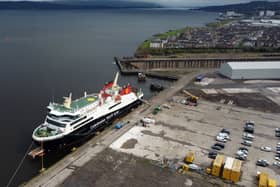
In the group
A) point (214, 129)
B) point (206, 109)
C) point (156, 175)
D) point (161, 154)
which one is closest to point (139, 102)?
point (206, 109)

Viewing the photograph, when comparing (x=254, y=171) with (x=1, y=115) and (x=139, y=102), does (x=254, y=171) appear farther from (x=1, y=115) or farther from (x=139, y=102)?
(x=1, y=115)

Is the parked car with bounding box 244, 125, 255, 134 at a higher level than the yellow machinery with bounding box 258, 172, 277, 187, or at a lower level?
higher

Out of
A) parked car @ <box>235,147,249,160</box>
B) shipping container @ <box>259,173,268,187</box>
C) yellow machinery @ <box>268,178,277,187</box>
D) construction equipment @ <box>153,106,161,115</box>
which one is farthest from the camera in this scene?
construction equipment @ <box>153,106,161,115</box>

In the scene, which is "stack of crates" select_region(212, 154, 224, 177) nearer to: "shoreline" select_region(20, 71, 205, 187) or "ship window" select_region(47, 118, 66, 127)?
"shoreline" select_region(20, 71, 205, 187)

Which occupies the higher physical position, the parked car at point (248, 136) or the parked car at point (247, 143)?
the parked car at point (248, 136)

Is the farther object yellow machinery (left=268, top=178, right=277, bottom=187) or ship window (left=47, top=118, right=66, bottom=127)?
ship window (left=47, top=118, right=66, bottom=127)

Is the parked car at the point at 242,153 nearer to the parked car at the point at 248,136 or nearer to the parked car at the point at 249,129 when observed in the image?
the parked car at the point at 248,136

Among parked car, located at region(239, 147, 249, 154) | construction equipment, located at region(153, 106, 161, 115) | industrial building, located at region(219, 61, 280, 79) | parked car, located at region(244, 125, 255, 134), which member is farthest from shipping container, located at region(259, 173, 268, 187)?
industrial building, located at region(219, 61, 280, 79)

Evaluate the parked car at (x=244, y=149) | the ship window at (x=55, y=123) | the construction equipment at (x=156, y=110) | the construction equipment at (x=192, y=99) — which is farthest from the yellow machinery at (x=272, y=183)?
the ship window at (x=55, y=123)
